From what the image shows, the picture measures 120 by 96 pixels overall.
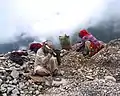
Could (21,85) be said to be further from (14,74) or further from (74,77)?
(74,77)

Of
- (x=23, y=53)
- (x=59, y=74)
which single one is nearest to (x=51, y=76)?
(x=59, y=74)

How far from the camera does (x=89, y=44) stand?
14383 millimetres

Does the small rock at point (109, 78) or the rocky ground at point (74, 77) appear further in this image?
the small rock at point (109, 78)

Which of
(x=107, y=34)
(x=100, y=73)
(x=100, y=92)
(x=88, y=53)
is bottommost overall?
(x=100, y=92)

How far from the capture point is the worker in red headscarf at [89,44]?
14.4 m

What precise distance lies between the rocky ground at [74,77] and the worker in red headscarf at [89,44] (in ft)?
0.95

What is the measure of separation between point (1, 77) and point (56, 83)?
160 centimetres

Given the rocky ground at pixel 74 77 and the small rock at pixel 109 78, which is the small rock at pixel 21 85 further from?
the small rock at pixel 109 78

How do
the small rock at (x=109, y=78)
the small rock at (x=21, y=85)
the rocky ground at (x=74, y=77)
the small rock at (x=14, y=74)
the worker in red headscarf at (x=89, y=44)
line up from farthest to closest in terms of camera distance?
the worker in red headscarf at (x=89, y=44) < the small rock at (x=14, y=74) < the small rock at (x=109, y=78) < the small rock at (x=21, y=85) < the rocky ground at (x=74, y=77)

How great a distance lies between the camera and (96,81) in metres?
11.6

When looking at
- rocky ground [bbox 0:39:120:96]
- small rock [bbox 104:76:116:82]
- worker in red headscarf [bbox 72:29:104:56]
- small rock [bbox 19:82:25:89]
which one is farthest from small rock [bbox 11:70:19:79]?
worker in red headscarf [bbox 72:29:104:56]

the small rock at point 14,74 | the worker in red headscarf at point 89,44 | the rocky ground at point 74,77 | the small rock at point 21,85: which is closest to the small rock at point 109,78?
the rocky ground at point 74,77

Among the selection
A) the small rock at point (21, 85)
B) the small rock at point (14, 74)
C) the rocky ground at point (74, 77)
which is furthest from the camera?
the small rock at point (14, 74)

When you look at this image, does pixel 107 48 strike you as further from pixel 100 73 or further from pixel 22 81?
pixel 22 81
